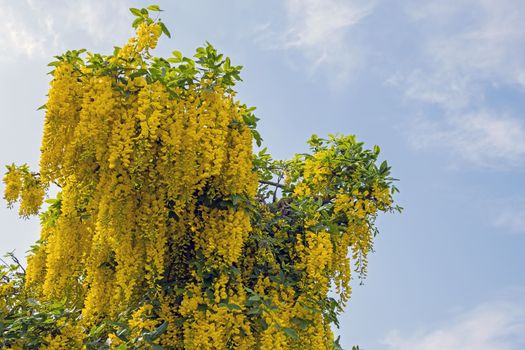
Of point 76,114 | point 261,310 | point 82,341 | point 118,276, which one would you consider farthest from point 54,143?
point 261,310

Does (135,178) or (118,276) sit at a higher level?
(135,178)

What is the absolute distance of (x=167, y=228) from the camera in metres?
7.23

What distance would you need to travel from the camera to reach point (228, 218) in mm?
7062

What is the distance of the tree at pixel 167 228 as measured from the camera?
6605 mm

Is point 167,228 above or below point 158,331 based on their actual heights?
above

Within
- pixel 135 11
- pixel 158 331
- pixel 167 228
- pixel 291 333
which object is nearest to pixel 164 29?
pixel 135 11

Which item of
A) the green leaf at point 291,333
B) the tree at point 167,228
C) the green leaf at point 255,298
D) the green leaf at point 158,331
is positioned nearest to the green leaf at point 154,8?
the tree at point 167,228

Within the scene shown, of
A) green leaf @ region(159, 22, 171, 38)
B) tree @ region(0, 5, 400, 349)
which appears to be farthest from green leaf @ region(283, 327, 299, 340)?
green leaf @ region(159, 22, 171, 38)

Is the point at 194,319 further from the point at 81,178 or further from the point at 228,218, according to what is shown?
the point at 81,178

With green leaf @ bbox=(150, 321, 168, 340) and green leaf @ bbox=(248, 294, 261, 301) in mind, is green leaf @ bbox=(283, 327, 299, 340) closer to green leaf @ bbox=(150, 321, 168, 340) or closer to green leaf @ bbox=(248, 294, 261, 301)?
green leaf @ bbox=(248, 294, 261, 301)

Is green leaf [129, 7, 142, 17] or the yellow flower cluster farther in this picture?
the yellow flower cluster

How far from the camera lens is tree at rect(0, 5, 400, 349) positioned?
6.61m

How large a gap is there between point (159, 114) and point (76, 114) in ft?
3.00

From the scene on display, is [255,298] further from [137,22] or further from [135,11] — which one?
[135,11]
